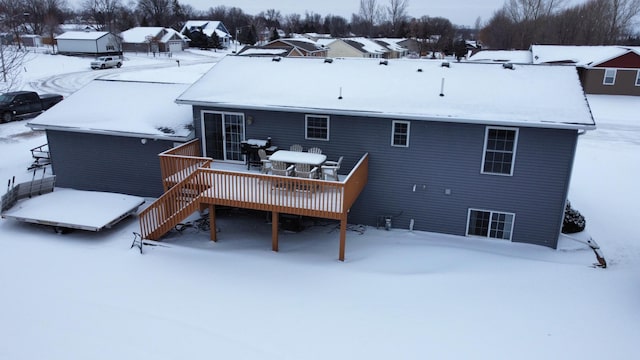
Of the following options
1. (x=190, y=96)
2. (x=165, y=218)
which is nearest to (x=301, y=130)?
(x=190, y=96)

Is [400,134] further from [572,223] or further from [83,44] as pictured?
[83,44]

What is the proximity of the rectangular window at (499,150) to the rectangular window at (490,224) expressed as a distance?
1293mm

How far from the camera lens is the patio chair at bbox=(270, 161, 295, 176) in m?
12.5

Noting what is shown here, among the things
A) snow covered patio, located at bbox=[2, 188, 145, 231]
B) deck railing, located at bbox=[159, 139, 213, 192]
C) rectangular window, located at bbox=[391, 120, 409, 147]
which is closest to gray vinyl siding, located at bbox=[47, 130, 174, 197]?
snow covered patio, located at bbox=[2, 188, 145, 231]

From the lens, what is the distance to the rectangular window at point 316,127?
13.6 metres

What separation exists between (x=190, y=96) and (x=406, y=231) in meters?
7.95

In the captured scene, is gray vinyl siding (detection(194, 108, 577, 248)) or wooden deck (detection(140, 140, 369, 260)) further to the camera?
gray vinyl siding (detection(194, 108, 577, 248))

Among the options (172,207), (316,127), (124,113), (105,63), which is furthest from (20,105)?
(105,63)

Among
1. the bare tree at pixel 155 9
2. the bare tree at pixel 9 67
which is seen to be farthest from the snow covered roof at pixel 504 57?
the bare tree at pixel 155 9

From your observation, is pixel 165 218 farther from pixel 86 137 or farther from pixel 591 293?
pixel 591 293

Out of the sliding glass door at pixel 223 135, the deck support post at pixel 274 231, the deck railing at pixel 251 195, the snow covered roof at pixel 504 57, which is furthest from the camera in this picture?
the snow covered roof at pixel 504 57

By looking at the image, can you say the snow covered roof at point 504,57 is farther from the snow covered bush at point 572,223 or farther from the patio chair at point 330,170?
the patio chair at point 330,170

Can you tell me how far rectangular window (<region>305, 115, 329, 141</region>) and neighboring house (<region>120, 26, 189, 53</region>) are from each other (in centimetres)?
6419

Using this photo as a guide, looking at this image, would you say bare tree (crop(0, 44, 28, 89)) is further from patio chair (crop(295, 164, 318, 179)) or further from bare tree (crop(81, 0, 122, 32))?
bare tree (crop(81, 0, 122, 32))
